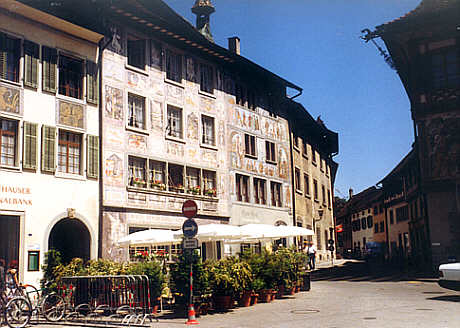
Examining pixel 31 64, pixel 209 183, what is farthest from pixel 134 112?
pixel 209 183

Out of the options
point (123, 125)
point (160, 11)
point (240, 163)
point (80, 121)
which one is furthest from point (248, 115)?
point (80, 121)

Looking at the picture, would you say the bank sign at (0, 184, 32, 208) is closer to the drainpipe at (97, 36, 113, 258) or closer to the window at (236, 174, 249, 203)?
the drainpipe at (97, 36, 113, 258)

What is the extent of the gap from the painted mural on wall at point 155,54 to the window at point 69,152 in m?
6.16

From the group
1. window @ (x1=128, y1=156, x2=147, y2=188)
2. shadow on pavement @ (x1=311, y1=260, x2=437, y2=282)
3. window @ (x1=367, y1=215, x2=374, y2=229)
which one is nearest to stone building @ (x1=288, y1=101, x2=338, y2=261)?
shadow on pavement @ (x1=311, y1=260, x2=437, y2=282)

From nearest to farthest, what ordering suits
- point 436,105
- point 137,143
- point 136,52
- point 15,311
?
point 15,311 < point 137,143 < point 136,52 < point 436,105

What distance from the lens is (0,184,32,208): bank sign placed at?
19688 mm

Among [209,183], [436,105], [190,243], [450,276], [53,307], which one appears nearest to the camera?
[190,243]

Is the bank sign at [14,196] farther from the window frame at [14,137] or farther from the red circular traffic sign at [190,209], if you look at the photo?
the red circular traffic sign at [190,209]

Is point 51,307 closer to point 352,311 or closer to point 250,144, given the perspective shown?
point 352,311

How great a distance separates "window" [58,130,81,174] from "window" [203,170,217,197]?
27.3 feet

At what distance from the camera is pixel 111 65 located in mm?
24906

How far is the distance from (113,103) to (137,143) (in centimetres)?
206

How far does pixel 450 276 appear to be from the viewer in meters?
17.6

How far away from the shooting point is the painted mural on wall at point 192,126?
28.9 metres
